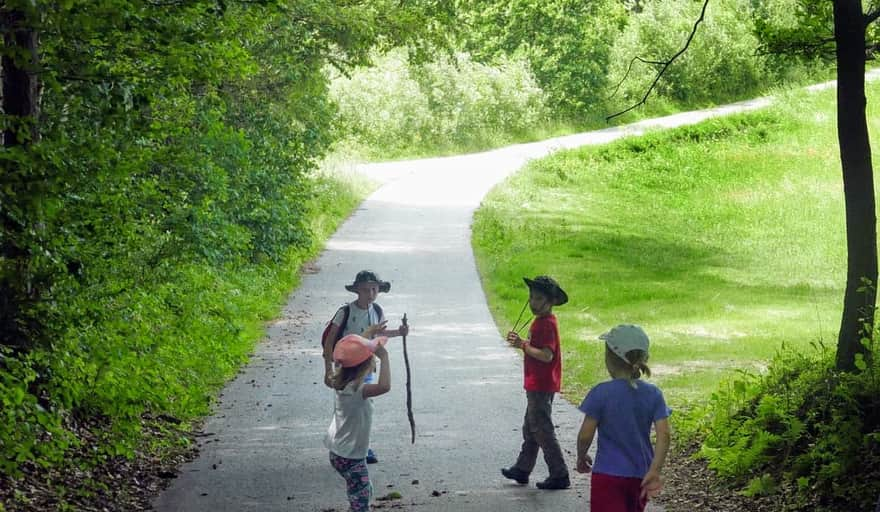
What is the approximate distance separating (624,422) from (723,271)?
18.5m

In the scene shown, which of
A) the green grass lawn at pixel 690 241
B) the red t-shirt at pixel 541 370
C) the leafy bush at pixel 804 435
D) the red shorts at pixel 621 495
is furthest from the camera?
the green grass lawn at pixel 690 241

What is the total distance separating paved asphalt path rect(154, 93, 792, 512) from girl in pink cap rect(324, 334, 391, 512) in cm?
133

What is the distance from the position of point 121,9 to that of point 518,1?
9.43m

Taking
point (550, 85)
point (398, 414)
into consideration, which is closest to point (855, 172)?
point (398, 414)

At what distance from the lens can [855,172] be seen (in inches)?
384

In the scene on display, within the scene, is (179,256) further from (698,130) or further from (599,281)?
(698,130)

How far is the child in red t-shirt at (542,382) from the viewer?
8875 mm

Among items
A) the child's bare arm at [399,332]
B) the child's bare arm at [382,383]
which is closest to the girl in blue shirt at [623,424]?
the child's bare arm at [382,383]

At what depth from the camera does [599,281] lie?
2252 cm

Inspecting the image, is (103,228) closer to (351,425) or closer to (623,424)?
(351,425)

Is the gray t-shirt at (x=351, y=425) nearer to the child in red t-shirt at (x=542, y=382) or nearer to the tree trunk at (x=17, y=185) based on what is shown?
the child in red t-shirt at (x=542, y=382)

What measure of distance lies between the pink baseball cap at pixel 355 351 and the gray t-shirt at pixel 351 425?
144 millimetres

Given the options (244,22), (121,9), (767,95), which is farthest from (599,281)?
(767,95)

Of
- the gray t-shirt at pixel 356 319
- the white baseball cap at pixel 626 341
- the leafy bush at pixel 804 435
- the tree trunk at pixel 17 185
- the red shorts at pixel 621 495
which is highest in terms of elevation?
the tree trunk at pixel 17 185
